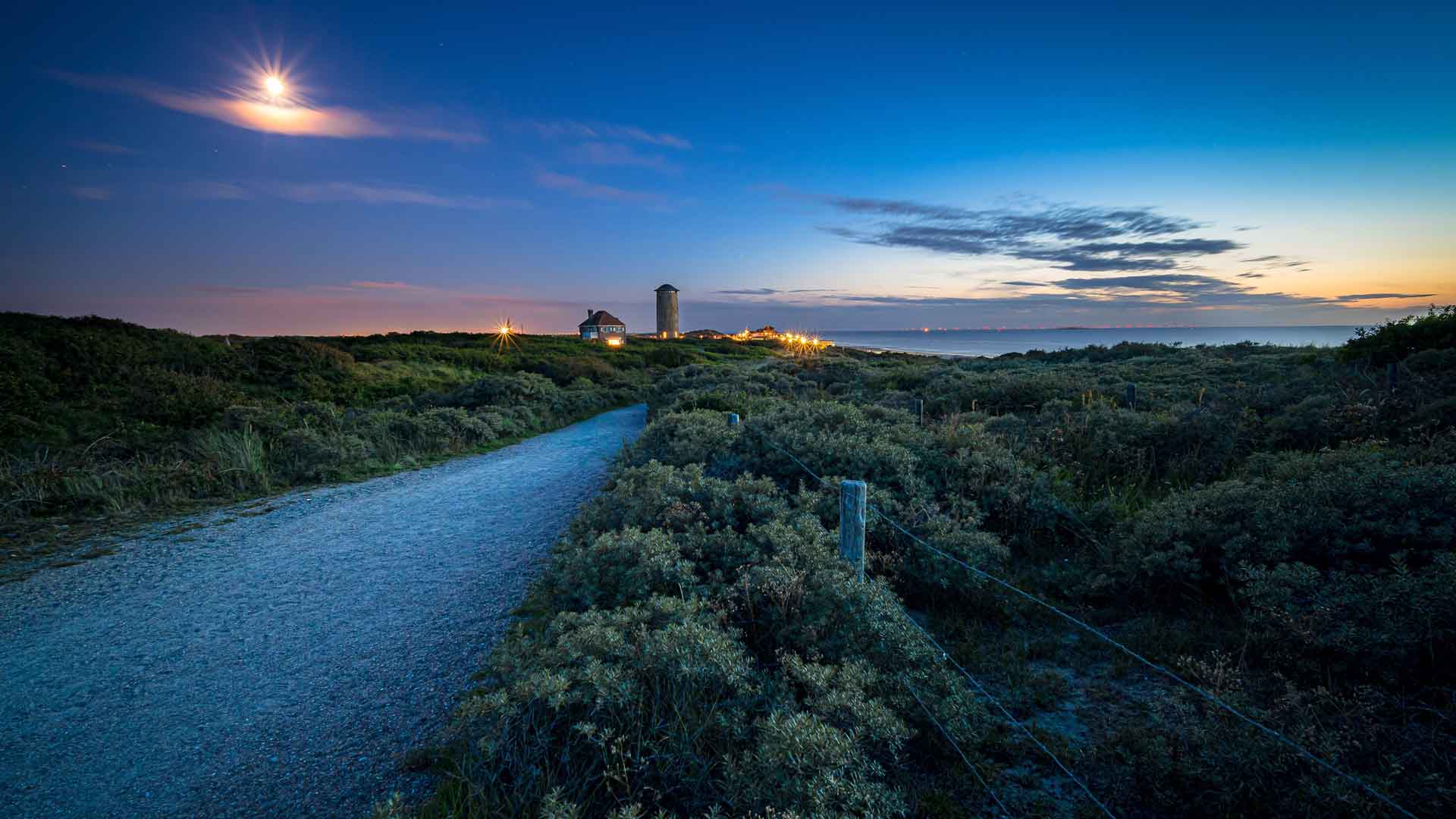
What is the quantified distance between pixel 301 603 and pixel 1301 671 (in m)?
8.25

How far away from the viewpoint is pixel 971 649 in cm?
472

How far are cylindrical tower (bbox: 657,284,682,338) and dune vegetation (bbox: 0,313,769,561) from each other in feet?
226

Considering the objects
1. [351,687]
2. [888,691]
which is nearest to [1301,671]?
[888,691]

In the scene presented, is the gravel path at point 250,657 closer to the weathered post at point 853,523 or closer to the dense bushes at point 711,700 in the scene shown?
the dense bushes at point 711,700

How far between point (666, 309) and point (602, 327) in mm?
20038

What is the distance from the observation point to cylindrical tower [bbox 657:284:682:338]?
96812 mm

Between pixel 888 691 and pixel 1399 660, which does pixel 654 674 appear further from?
pixel 1399 660

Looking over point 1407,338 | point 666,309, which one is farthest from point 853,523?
point 666,309

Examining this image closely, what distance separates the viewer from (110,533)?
24.0 ft

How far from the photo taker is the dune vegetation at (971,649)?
9.59 ft

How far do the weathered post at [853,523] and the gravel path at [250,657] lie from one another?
3077mm

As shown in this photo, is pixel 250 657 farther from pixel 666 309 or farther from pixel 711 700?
pixel 666 309

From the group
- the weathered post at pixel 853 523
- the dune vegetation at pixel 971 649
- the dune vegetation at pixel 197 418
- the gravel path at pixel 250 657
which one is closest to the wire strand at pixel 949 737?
the dune vegetation at pixel 971 649

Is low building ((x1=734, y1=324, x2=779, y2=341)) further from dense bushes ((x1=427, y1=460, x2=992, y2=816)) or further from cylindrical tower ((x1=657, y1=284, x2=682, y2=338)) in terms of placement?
dense bushes ((x1=427, y1=460, x2=992, y2=816))
